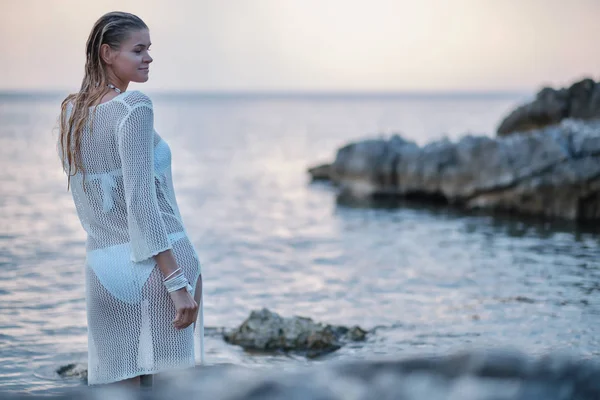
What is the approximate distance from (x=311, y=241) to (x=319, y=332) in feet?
29.3

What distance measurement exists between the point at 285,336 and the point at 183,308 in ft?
19.4

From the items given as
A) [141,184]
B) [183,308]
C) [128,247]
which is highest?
[141,184]

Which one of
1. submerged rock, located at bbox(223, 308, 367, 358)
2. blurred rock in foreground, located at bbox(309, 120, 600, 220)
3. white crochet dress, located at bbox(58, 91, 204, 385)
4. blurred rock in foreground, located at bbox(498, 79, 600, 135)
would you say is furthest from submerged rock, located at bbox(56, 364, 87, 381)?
blurred rock in foreground, located at bbox(498, 79, 600, 135)

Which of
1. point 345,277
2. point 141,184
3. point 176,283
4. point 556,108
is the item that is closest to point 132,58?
point 141,184

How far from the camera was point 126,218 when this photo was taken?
329 centimetres

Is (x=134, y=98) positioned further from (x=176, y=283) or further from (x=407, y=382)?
(x=407, y=382)

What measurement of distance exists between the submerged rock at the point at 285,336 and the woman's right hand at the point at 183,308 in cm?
564

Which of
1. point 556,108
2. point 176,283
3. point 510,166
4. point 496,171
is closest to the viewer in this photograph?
point 176,283

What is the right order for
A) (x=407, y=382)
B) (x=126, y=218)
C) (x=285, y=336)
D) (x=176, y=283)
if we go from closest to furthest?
(x=407, y=382)
(x=176, y=283)
(x=126, y=218)
(x=285, y=336)

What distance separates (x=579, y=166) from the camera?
61.8 ft

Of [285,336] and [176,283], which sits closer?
[176,283]

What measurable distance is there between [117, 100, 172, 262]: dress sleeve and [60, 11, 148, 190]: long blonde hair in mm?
189

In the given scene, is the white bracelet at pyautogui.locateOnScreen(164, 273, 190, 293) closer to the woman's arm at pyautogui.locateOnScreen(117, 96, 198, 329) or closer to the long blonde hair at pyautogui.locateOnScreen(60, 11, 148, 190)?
the woman's arm at pyautogui.locateOnScreen(117, 96, 198, 329)

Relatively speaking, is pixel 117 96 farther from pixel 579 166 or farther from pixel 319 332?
pixel 579 166
